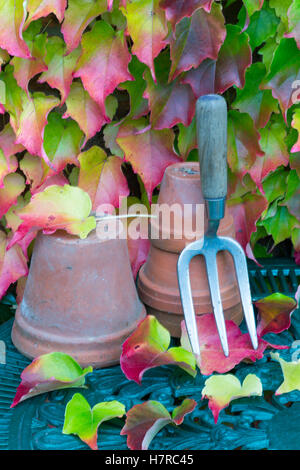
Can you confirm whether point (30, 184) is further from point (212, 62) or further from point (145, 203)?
point (212, 62)

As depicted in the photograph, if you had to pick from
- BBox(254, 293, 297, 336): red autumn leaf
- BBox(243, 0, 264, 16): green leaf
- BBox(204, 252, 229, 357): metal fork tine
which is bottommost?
BBox(254, 293, 297, 336): red autumn leaf

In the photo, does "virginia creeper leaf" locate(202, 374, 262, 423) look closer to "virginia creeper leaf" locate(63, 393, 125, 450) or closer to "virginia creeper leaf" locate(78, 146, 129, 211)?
"virginia creeper leaf" locate(63, 393, 125, 450)

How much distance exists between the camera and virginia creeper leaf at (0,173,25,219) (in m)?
0.92

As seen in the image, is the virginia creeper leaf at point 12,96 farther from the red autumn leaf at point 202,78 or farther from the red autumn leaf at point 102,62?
the red autumn leaf at point 202,78

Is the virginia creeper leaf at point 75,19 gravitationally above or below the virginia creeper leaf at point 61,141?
above

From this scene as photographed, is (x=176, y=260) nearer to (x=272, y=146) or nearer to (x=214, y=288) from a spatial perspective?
(x=214, y=288)

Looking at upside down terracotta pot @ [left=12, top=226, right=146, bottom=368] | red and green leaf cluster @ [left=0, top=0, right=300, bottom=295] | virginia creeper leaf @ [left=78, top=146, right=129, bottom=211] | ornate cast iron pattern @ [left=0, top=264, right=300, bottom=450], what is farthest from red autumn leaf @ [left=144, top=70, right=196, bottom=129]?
ornate cast iron pattern @ [left=0, top=264, right=300, bottom=450]

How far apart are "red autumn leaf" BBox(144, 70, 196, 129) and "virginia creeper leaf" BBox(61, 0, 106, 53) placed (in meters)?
0.13

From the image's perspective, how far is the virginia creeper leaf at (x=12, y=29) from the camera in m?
0.75

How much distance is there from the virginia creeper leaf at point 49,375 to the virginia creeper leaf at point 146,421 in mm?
87

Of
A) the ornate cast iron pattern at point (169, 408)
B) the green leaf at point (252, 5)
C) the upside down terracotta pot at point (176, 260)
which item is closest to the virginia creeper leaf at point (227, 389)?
the ornate cast iron pattern at point (169, 408)

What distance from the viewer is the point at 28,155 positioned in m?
0.90

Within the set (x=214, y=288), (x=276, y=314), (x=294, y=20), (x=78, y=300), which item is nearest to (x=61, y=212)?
(x=78, y=300)

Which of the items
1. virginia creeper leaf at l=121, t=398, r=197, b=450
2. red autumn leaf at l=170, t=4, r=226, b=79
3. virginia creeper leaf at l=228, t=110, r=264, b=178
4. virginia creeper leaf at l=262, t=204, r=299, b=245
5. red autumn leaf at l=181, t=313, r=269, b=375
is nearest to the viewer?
virginia creeper leaf at l=121, t=398, r=197, b=450
